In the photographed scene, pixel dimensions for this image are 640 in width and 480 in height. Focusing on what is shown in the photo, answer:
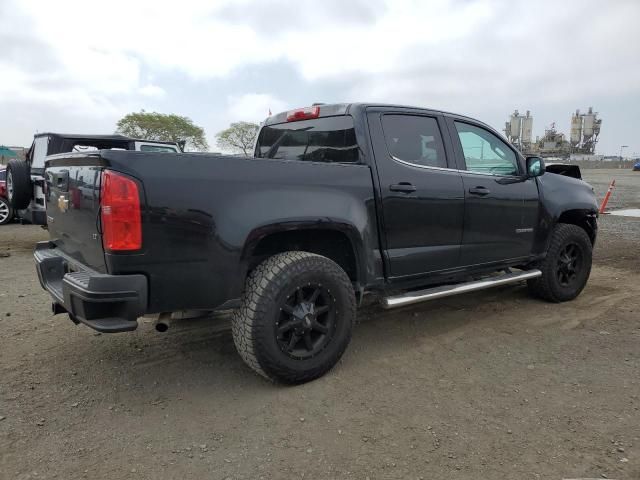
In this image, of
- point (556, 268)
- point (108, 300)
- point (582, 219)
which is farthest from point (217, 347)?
point (582, 219)

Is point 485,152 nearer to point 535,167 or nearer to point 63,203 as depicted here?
point 535,167

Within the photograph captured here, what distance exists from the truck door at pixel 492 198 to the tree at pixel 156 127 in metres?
60.9

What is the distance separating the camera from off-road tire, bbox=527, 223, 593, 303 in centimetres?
499

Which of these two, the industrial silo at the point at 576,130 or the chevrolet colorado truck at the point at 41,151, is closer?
the chevrolet colorado truck at the point at 41,151

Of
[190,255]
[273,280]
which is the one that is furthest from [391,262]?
[190,255]

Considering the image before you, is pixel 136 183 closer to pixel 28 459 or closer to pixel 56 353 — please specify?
Answer: pixel 28 459

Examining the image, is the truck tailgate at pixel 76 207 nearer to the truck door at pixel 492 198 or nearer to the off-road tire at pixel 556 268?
the truck door at pixel 492 198

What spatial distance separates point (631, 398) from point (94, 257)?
3.40 metres

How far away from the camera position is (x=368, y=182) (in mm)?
3502

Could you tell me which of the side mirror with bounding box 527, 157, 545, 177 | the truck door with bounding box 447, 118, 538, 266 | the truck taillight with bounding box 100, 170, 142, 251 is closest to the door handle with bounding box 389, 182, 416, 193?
the truck door with bounding box 447, 118, 538, 266

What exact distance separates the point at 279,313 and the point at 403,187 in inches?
54.3

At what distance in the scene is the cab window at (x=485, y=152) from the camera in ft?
14.1

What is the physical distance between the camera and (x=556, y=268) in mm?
5051

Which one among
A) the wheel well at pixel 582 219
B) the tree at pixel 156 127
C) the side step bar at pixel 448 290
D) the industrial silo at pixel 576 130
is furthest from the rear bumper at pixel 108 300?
the industrial silo at pixel 576 130
